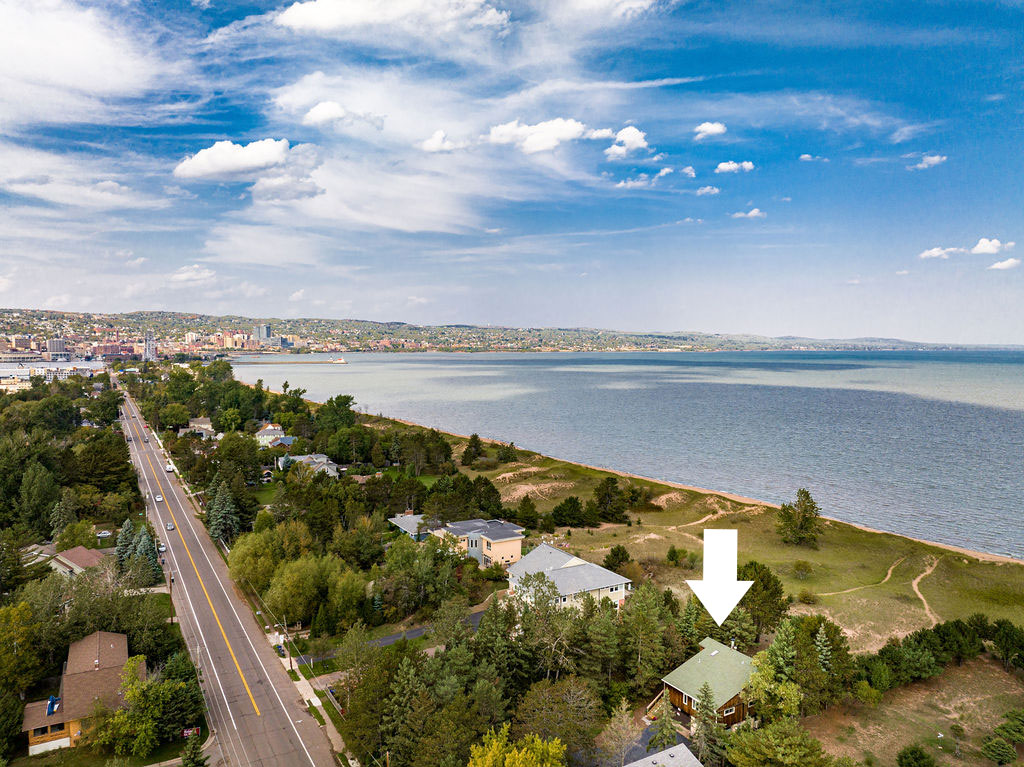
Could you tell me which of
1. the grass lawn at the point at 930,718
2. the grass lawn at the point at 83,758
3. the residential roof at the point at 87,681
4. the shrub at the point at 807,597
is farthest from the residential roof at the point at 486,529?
the residential roof at the point at 87,681

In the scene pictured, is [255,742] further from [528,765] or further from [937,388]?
[937,388]

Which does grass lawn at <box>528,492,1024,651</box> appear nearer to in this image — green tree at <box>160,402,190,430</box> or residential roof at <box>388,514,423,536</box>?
residential roof at <box>388,514,423,536</box>

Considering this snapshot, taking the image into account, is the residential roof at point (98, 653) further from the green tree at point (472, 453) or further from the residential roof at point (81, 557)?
the green tree at point (472, 453)

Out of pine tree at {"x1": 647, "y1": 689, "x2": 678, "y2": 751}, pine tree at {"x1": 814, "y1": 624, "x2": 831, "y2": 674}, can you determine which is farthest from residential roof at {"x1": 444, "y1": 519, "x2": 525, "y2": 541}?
pine tree at {"x1": 814, "y1": 624, "x2": 831, "y2": 674}

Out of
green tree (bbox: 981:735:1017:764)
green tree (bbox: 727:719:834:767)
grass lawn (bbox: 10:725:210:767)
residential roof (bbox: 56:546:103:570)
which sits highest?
green tree (bbox: 727:719:834:767)

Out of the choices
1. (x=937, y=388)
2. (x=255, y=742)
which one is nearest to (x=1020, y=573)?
(x=255, y=742)
